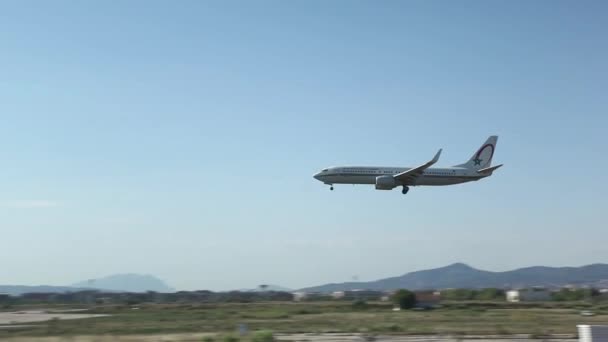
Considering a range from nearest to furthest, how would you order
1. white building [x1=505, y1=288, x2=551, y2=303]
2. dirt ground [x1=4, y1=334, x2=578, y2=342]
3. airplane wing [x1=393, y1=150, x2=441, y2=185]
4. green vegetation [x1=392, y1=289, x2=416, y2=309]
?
1. dirt ground [x1=4, y1=334, x2=578, y2=342]
2. airplane wing [x1=393, y1=150, x2=441, y2=185]
3. green vegetation [x1=392, y1=289, x2=416, y2=309]
4. white building [x1=505, y1=288, x2=551, y2=303]

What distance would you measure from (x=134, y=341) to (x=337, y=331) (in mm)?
17261

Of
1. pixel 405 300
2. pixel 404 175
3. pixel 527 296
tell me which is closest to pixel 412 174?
pixel 404 175

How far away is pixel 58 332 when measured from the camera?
5703cm

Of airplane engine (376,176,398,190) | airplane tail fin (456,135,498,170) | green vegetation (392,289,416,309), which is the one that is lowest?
green vegetation (392,289,416,309)

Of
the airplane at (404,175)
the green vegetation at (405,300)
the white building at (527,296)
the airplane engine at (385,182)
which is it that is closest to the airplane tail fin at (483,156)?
the airplane at (404,175)

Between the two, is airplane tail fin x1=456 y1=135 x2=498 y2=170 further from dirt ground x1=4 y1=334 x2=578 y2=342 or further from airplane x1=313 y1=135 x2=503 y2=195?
dirt ground x1=4 y1=334 x2=578 y2=342

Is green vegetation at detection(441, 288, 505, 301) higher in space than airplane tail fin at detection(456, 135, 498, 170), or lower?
lower

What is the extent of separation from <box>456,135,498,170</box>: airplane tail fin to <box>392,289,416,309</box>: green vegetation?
2066cm

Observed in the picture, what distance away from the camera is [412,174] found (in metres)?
82.1

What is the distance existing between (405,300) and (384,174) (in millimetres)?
21722

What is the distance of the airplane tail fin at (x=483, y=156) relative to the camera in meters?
88.1

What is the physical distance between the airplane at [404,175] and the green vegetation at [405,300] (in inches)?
739

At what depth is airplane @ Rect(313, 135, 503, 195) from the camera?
81.4 meters

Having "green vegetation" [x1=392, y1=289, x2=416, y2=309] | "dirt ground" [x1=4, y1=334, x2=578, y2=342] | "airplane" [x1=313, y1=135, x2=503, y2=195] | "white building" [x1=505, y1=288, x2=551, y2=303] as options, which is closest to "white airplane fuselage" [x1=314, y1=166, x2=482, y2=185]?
"airplane" [x1=313, y1=135, x2=503, y2=195]
